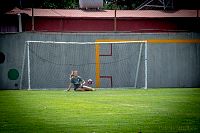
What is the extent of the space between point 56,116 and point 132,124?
2.32 metres

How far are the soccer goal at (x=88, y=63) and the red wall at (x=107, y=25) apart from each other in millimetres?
10888

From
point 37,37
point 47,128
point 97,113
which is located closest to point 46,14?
point 37,37

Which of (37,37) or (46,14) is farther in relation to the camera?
(46,14)

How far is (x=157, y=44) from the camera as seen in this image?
30594mm

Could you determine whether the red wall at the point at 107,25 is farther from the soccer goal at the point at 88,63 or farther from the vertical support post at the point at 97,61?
the vertical support post at the point at 97,61

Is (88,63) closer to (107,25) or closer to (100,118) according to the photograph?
(107,25)

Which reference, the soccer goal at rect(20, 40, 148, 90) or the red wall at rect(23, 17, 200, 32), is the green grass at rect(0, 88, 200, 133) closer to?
the soccer goal at rect(20, 40, 148, 90)

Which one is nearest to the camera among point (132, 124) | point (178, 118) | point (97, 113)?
point (132, 124)

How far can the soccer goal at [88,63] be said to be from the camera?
29172 millimetres

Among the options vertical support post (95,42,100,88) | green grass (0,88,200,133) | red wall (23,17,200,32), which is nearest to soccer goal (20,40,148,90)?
vertical support post (95,42,100,88)

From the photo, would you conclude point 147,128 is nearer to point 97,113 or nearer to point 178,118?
point 178,118

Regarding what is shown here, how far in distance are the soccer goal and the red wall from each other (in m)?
10.9

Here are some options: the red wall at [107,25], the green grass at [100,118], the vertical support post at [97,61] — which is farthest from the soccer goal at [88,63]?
the green grass at [100,118]

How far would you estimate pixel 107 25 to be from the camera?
41.7m
